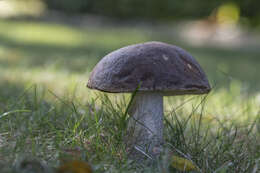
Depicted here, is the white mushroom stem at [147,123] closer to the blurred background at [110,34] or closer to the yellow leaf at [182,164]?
the yellow leaf at [182,164]

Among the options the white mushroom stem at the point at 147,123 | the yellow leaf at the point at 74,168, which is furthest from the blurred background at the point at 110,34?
the yellow leaf at the point at 74,168

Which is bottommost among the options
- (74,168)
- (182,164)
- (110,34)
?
(182,164)

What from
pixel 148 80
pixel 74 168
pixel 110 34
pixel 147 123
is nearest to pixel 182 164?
pixel 147 123

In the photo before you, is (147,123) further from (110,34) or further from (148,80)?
(110,34)

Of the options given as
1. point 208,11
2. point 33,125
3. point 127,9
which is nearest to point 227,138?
point 33,125

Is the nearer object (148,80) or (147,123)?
(148,80)

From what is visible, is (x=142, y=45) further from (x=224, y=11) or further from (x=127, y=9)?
(x=127, y=9)
